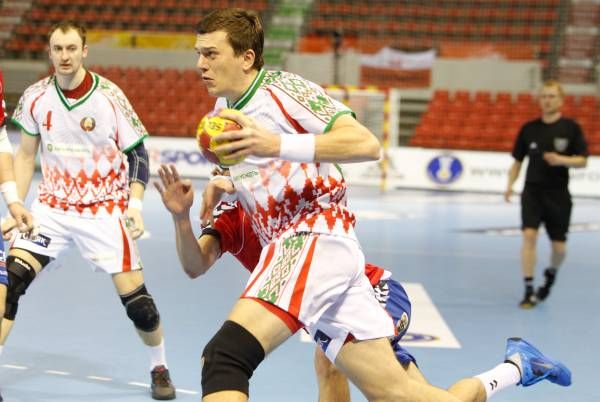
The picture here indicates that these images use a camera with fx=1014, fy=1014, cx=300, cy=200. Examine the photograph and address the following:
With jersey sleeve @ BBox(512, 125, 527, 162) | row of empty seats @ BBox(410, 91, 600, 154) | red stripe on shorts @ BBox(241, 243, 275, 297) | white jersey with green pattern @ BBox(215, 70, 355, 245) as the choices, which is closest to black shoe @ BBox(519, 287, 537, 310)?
jersey sleeve @ BBox(512, 125, 527, 162)

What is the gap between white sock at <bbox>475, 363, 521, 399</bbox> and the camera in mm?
4734

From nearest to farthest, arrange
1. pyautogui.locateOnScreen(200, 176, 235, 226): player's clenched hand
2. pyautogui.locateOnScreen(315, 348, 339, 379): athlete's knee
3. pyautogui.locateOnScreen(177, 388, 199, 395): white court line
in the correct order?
1. pyautogui.locateOnScreen(200, 176, 235, 226): player's clenched hand
2. pyautogui.locateOnScreen(315, 348, 339, 379): athlete's knee
3. pyautogui.locateOnScreen(177, 388, 199, 395): white court line

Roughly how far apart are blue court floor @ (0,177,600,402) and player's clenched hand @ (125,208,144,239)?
95 cm

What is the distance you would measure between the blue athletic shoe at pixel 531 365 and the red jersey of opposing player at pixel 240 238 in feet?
3.55

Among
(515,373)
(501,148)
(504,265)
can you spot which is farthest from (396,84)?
(515,373)

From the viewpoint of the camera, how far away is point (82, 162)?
5770mm

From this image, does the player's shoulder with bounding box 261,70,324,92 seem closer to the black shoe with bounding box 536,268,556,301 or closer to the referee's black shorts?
the referee's black shorts

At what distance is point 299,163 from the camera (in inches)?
149

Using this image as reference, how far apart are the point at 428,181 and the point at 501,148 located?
190 centimetres

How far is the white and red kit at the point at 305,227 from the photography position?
3762 millimetres

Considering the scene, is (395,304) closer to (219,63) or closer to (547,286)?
(219,63)

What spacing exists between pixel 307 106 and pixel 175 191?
62 cm

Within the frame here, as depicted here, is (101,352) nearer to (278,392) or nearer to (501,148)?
(278,392)

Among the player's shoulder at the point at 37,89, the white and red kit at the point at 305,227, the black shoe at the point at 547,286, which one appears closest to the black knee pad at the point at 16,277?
the player's shoulder at the point at 37,89
